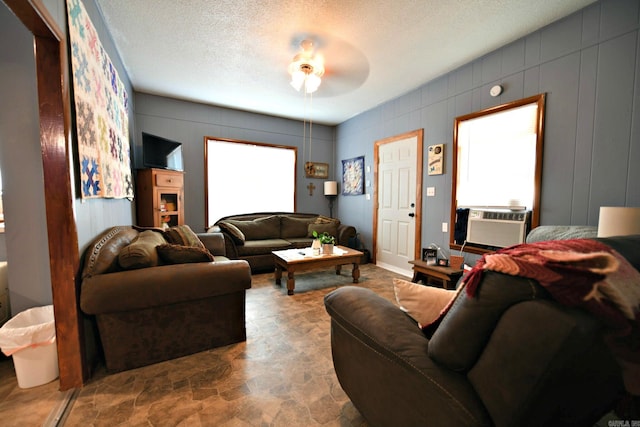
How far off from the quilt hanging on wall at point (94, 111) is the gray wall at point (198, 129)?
57.5 inches

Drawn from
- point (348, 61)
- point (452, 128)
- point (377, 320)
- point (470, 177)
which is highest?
point (348, 61)

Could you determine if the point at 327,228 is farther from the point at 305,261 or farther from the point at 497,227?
the point at 497,227

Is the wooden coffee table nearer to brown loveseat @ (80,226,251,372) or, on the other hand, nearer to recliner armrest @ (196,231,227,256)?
recliner armrest @ (196,231,227,256)

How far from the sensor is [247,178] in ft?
15.5

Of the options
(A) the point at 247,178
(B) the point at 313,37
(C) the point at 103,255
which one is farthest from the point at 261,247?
(B) the point at 313,37

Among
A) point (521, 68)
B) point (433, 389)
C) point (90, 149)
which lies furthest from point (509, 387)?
point (521, 68)

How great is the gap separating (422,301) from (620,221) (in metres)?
1.48

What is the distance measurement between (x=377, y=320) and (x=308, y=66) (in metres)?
2.60

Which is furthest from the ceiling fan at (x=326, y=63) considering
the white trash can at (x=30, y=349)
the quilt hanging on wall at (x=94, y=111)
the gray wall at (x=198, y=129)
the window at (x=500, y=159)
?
the white trash can at (x=30, y=349)

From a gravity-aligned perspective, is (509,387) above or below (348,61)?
below

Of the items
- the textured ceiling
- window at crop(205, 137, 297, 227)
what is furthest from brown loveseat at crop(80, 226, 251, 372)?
window at crop(205, 137, 297, 227)

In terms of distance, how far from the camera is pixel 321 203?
18.0 feet

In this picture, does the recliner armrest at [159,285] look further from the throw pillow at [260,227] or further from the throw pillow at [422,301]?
the throw pillow at [260,227]

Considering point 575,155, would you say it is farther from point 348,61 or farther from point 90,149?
point 90,149
